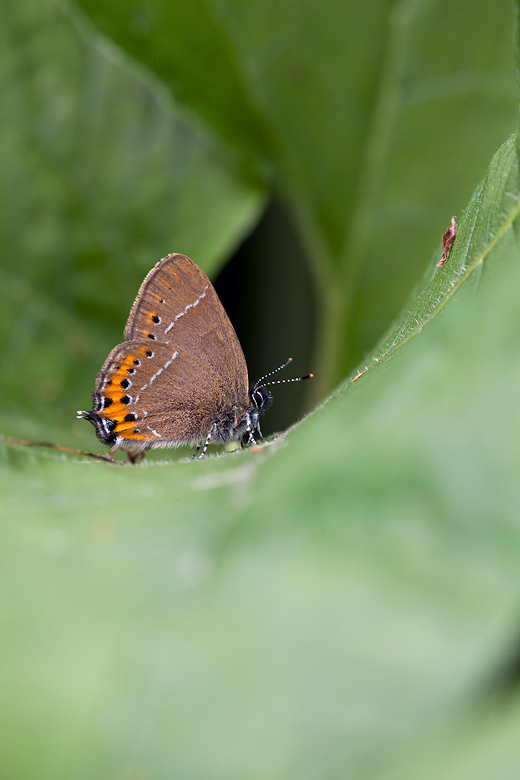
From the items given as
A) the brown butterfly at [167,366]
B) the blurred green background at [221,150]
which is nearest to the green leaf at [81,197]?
the blurred green background at [221,150]

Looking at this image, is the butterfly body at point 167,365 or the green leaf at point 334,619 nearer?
the green leaf at point 334,619

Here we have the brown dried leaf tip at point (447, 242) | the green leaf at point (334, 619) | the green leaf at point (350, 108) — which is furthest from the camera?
the green leaf at point (350, 108)

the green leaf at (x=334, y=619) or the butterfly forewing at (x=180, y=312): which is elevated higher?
the green leaf at (x=334, y=619)

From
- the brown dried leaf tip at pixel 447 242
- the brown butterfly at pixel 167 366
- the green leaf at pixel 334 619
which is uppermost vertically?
the brown dried leaf tip at pixel 447 242

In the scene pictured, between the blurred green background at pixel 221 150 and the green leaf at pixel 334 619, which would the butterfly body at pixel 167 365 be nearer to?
the blurred green background at pixel 221 150

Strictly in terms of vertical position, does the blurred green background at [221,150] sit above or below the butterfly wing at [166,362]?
above

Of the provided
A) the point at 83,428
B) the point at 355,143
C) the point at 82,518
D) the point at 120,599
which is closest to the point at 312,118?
the point at 355,143

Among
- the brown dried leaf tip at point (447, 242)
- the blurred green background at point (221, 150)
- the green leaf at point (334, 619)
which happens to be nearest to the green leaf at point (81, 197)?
the blurred green background at point (221, 150)

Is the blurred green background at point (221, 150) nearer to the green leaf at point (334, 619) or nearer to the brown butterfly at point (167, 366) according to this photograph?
the brown butterfly at point (167, 366)

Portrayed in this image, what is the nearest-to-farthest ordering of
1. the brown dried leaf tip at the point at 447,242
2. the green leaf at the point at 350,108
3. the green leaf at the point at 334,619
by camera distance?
the green leaf at the point at 334,619
the brown dried leaf tip at the point at 447,242
the green leaf at the point at 350,108
